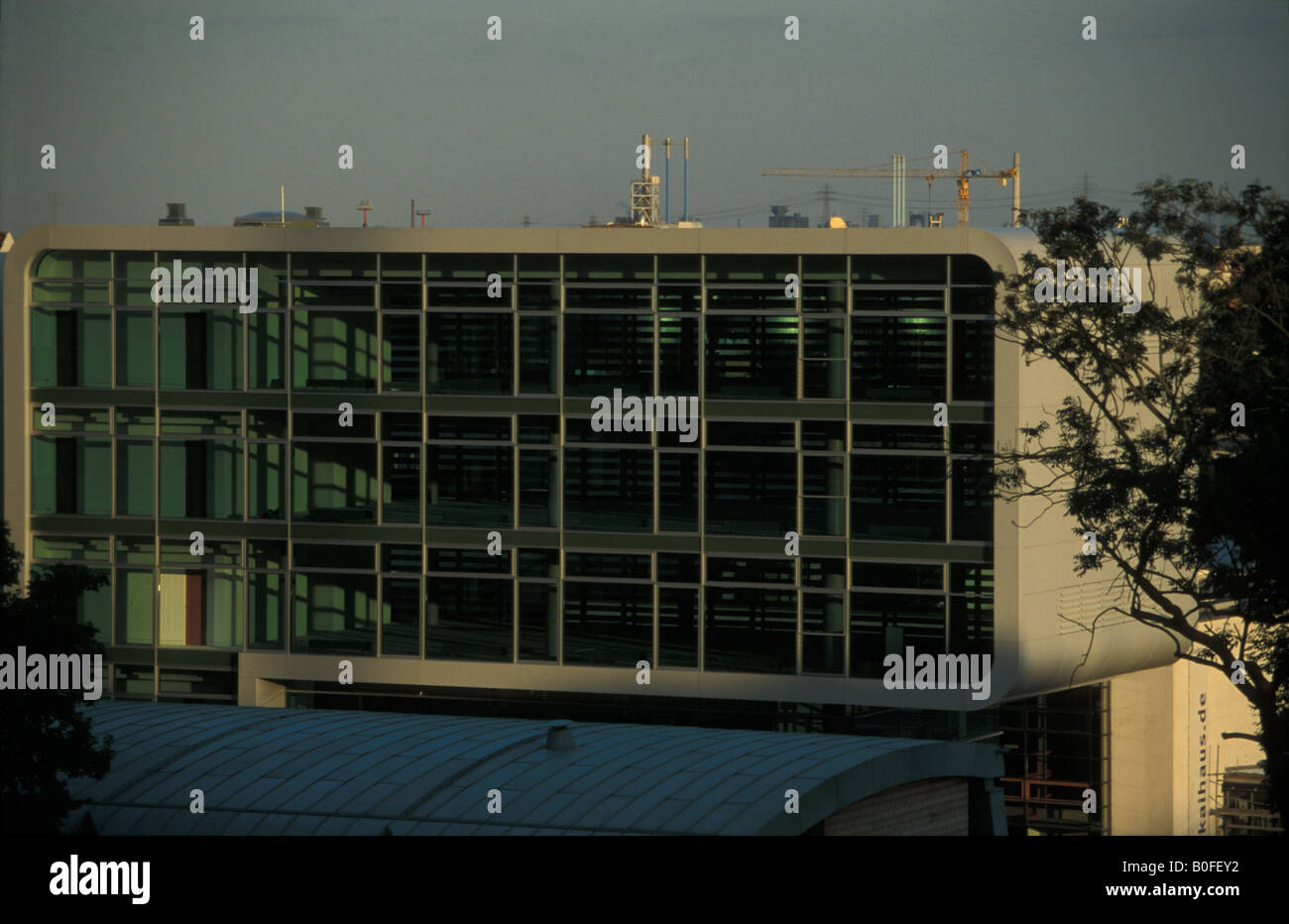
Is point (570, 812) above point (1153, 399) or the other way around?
the other way around

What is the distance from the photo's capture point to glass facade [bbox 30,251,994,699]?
35688 millimetres

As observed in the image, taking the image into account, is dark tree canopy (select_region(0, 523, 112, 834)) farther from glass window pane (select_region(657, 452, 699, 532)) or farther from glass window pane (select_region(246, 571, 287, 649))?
glass window pane (select_region(657, 452, 699, 532))

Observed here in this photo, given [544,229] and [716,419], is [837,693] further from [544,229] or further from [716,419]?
[544,229]

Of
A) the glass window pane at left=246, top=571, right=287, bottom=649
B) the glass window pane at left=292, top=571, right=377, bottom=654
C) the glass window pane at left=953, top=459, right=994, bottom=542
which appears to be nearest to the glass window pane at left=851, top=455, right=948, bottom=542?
the glass window pane at left=953, top=459, right=994, bottom=542

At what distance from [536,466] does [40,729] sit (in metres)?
14.6

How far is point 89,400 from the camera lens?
38.8 m

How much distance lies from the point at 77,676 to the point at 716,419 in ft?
45.5

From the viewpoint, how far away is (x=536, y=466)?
37.2 meters

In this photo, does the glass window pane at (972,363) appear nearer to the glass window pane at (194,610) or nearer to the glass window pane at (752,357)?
the glass window pane at (752,357)

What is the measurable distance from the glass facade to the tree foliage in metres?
10.2

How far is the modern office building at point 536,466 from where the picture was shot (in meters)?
35.6

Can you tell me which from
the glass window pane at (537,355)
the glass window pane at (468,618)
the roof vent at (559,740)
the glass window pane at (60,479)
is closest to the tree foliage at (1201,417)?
the roof vent at (559,740)
